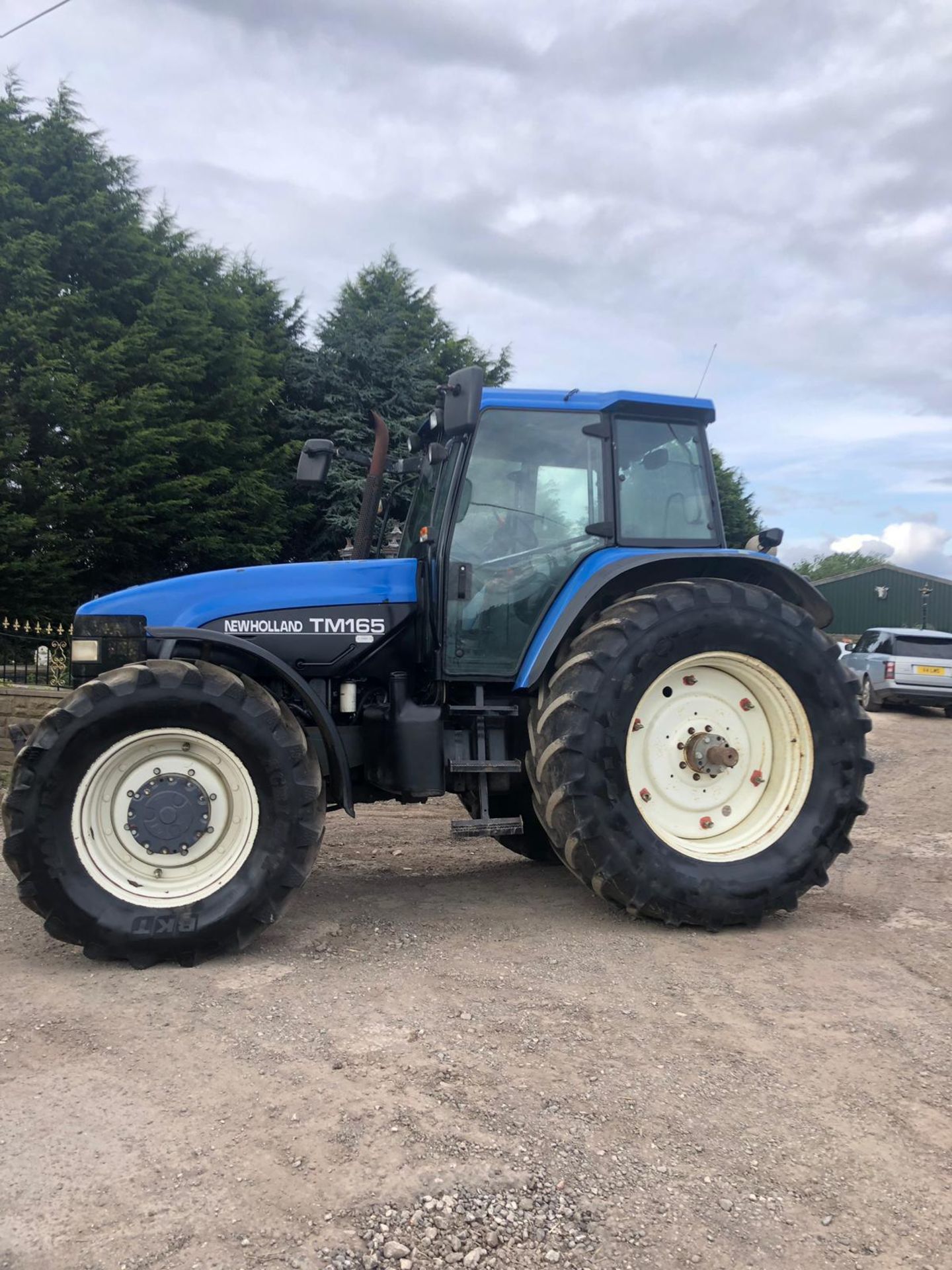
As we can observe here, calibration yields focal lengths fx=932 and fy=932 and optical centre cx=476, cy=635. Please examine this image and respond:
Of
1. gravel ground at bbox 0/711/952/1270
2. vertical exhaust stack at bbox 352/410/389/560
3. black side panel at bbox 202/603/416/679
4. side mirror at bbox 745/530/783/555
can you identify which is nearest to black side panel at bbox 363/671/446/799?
black side panel at bbox 202/603/416/679

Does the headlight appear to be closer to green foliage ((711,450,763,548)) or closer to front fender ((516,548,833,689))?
front fender ((516,548,833,689))

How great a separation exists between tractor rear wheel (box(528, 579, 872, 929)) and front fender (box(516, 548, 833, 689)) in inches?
4.5

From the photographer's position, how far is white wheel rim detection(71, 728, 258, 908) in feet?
11.9

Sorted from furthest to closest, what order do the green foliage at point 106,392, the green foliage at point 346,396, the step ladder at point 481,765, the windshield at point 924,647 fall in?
1. the green foliage at point 346,396
2. the windshield at point 924,647
3. the green foliage at point 106,392
4. the step ladder at point 481,765

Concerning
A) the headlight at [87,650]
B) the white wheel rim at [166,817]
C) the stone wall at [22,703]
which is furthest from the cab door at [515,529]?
the stone wall at [22,703]

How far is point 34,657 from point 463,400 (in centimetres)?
642

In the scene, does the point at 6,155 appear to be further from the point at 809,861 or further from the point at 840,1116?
the point at 840,1116

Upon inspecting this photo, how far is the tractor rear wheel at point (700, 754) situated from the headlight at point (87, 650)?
6.31ft

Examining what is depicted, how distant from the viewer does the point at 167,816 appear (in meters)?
3.67

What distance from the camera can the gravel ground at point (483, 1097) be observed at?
6.65ft

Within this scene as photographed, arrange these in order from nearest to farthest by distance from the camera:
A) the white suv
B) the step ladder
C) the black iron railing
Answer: the step ladder < the black iron railing < the white suv

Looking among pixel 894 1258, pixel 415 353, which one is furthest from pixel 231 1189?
pixel 415 353

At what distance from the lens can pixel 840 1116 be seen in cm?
254

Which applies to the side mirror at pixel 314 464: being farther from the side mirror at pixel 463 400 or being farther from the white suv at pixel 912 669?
the white suv at pixel 912 669
